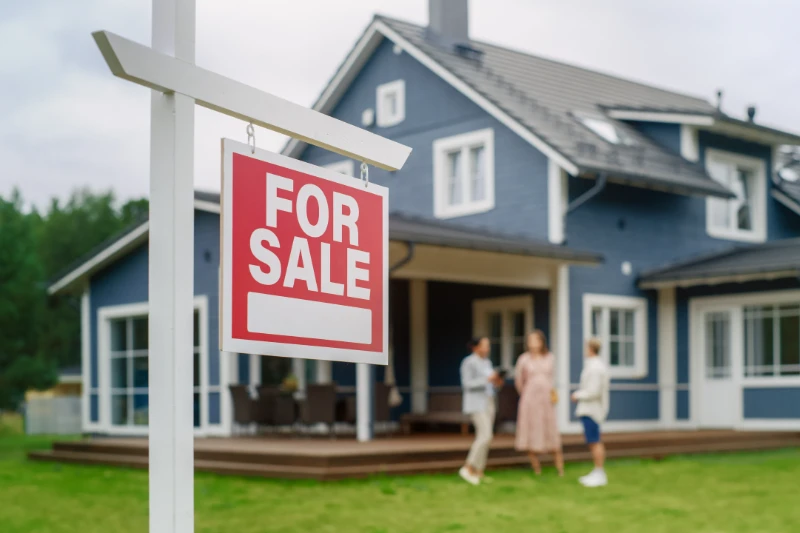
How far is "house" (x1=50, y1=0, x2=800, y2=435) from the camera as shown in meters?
16.0

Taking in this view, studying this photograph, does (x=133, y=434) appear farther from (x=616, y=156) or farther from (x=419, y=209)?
(x=616, y=156)

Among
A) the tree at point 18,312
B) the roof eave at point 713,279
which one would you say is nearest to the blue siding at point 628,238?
the roof eave at point 713,279

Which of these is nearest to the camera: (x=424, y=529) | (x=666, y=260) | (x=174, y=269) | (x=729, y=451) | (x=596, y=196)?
(x=174, y=269)

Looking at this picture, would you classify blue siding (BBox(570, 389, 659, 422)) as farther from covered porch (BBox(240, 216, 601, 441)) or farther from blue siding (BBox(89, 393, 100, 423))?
blue siding (BBox(89, 393, 100, 423))

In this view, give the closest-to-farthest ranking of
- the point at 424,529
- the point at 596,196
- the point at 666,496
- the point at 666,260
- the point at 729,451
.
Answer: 1. the point at 424,529
2. the point at 666,496
3. the point at 729,451
4. the point at 596,196
5. the point at 666,260

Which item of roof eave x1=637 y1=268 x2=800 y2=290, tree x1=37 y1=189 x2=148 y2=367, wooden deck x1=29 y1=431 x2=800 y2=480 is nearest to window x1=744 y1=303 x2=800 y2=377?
roof eave x1=637 y1=268 x2=800 y2=290

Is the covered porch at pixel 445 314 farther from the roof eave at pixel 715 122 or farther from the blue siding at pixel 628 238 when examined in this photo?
the roof eave at pixel 715 122

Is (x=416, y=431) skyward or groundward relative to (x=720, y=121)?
groundward

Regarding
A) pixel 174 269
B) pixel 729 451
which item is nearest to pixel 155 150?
pixel 174 269

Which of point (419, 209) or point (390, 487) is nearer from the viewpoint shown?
point (390, 487)

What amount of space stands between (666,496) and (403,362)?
319 inches

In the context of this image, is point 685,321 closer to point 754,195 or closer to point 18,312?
point 754,195

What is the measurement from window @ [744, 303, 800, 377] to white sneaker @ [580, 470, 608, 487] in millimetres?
6686

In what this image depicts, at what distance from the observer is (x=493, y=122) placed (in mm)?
17219
